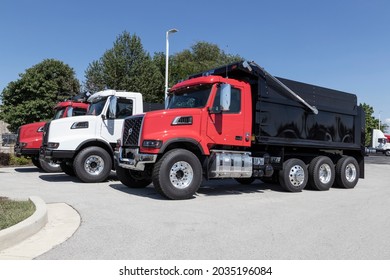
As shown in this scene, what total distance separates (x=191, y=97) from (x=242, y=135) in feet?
5.19

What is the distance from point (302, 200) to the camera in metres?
9.30

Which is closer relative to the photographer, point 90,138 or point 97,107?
point 90,138

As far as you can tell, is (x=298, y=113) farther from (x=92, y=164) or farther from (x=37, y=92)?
(x=37, y=92)

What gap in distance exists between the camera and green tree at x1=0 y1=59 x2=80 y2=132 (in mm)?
36125

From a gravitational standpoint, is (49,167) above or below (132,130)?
below

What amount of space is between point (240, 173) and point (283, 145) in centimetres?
174

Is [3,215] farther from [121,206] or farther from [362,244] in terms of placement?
[362,244]

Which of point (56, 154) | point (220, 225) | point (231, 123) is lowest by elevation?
point (220, 225)

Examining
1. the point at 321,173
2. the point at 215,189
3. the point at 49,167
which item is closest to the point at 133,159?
the point at 215,189

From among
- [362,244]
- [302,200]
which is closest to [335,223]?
[362,244]

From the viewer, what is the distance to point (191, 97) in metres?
9.57

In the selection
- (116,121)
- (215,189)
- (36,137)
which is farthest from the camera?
(36,137)

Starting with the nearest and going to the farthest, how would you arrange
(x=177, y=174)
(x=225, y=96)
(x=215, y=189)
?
(x=177, y=174) → (x=225, y=96) → (x=215, y=189)
